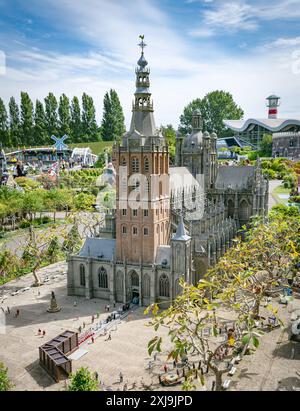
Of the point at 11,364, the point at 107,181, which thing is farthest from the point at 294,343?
the point at 107,181

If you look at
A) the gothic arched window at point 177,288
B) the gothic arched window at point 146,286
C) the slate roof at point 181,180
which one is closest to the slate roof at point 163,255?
the gothic arched window at point 146,286

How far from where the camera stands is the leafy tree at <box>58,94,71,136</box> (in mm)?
157750

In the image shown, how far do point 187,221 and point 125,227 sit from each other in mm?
11092

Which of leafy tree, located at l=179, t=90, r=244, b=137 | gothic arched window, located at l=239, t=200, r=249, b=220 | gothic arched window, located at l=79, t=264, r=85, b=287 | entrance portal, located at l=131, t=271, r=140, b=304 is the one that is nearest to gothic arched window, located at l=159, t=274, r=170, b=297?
entrance portal, located at l=131, t=271, r=140, b=304

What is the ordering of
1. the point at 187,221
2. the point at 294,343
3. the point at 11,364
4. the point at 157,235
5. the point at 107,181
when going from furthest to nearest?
the point at 107,181 → the point at 187,221 → the point at 157,235 → the point at 294,343 → the point at 11,364

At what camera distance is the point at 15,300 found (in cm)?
5488

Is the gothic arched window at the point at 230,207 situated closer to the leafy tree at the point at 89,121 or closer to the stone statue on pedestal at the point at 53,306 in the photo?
the stone statue on pedestal at the point at 53,306

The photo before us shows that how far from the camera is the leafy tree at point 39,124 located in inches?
5886

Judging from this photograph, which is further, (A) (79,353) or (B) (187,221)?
(B) (187,221)

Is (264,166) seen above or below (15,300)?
above

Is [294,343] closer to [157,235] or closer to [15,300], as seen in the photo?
[157,235]

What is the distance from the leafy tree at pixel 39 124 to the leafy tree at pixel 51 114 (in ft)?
8.36

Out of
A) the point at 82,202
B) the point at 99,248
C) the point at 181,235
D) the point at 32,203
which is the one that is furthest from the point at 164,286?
the point at 82,202
